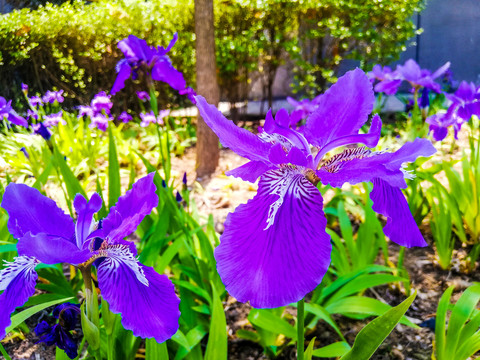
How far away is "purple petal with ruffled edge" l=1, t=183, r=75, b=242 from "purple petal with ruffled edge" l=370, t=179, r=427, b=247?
629 mm

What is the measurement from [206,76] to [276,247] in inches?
131

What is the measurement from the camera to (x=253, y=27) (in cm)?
554

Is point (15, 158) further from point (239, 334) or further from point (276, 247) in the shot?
point (276, 247)

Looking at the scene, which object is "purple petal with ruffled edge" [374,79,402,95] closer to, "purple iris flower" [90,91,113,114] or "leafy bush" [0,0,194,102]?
"purple iris flower" [90,91,113,114]

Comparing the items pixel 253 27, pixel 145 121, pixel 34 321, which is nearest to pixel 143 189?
pixel 34 321

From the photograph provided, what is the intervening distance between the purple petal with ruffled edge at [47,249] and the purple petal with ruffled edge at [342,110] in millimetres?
486

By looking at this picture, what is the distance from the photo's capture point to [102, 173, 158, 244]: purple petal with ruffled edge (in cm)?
87

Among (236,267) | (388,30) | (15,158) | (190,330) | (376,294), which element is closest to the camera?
(236,267)

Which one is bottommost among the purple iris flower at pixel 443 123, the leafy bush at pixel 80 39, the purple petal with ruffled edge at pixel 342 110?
the purple iris flower at pixel 443 123

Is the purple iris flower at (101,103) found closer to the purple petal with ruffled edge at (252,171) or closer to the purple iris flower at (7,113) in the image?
the purple iris flower at (7,113)

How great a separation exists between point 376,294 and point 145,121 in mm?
3155

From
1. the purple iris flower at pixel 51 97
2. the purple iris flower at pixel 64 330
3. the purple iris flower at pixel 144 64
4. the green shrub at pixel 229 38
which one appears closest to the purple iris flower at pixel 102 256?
the purple iris flower at pixel 64 330

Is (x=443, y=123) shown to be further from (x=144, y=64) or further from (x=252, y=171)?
(x=252, y=171)

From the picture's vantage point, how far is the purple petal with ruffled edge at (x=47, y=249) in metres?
0.76
